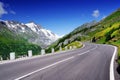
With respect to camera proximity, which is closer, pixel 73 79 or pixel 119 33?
pixel 73 79

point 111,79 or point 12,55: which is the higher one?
point 12,55

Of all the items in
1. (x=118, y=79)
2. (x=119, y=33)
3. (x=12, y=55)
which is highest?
(x=119, y=33)

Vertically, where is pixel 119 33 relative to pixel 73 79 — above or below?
above

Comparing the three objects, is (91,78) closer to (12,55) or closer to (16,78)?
(16,78)

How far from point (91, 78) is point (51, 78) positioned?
168 centimetres

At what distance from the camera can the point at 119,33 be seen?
81562 millimetres

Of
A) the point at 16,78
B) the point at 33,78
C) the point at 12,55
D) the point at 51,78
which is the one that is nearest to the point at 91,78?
the point at 51,78

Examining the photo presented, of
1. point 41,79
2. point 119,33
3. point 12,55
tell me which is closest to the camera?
point 41,79

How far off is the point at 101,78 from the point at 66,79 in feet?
4.88

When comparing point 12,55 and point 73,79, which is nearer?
point 73,79

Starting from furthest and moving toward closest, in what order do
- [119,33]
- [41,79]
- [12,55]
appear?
[119,33] < [12,55] < [41,79]

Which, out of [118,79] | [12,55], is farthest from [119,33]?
[118,79]

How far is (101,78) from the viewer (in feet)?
30.3

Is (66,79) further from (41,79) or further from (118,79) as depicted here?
(118,79)
